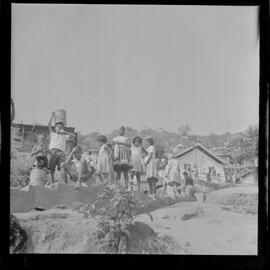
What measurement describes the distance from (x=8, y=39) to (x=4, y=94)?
0.19 m

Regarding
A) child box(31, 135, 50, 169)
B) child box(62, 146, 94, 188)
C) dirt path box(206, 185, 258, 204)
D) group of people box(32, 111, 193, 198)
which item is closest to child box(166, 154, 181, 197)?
group of people box(32, 111, 193, 198)

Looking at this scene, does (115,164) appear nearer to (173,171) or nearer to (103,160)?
(103,160)

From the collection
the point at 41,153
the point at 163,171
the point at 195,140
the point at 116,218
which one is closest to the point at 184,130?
the point at 195,140

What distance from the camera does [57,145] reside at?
1.31 m

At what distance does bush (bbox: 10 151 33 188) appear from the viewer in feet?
4.29

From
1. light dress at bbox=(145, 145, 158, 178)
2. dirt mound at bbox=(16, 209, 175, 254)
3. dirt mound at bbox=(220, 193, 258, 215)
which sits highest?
light dress at bbox=(145, 145, 158, 178)

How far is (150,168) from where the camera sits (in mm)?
1313

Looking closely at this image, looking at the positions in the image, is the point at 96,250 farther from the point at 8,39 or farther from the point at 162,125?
the point at 8,39

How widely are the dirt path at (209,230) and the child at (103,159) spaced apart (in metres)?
0.20

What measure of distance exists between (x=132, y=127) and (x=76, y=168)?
240 mm

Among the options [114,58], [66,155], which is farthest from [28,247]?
[114,58]

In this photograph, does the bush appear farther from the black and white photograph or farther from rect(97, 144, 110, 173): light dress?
rect(97, 144, 110, 173): light dress

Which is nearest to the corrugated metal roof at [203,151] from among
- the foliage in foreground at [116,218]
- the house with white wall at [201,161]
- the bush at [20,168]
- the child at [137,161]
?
the house with white wall at [201,161]

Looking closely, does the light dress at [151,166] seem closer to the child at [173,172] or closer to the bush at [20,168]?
the child at [173,172]
